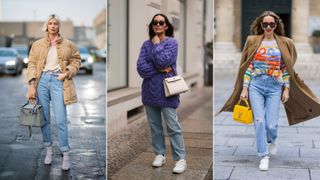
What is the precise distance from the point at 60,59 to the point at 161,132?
119cm

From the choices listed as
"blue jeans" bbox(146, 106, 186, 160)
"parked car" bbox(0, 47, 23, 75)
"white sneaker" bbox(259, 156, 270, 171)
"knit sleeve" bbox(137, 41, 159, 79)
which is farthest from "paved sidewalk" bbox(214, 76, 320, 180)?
"parked car" bbox(0, 47, 23, 75)

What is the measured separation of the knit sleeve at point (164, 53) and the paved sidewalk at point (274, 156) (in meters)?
1.31

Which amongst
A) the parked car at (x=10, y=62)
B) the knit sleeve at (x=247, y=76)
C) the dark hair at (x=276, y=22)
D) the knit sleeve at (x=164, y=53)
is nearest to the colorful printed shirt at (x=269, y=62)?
the knit sleeve at (x=247, y=76)

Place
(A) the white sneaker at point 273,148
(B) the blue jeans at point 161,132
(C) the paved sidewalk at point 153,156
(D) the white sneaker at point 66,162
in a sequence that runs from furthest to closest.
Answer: (A) the white sneaker at point 273,148, (D) the white sneaker at point 66,162, (B) the blue jeans at point 161,132, (C) the paved sidewalk at point 153,156

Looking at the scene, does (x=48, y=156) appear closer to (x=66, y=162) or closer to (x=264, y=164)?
(x=66, y=162)

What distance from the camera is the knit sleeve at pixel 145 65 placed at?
4.92 m

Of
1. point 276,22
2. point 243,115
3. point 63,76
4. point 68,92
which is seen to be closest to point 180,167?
point 243,115

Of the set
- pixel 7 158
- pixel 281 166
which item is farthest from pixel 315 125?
pixel 7 158

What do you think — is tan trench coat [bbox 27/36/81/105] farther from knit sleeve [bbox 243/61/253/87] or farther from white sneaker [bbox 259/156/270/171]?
white sneaker [bbox 259/156/270/171]

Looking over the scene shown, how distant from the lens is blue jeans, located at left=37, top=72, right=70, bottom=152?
17.6 feet

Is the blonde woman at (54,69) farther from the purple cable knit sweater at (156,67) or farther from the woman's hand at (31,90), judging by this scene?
the purple cable knit sweater at (156,67)

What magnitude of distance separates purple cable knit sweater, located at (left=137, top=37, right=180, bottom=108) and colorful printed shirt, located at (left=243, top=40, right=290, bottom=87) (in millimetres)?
1111

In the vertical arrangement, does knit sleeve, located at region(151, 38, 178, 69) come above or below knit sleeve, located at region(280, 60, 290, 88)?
above

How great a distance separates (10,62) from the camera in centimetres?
2092
